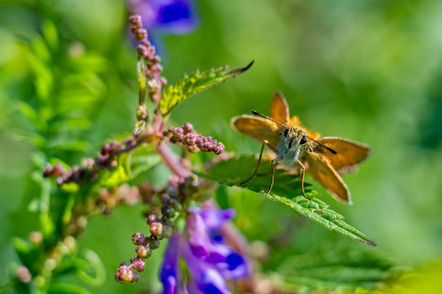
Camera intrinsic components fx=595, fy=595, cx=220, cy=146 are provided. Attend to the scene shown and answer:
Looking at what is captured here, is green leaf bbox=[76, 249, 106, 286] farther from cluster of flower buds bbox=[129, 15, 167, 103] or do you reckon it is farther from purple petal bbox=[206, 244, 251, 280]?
cluster of flower buds bbox=[129, 15, 167, 103]

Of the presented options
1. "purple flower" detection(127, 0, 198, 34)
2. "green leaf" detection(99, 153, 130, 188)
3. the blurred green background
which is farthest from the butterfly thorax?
"purple flower" detection(127, 0, 198, 34)

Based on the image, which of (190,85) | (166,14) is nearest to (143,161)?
(190,85)

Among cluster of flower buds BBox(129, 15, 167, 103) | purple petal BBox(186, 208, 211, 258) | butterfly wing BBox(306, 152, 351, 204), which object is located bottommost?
purple petal BBox(186, 208, 211, 258)

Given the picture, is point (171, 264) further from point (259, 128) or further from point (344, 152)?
point (344, 152)

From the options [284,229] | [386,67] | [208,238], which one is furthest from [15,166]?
[386,67]

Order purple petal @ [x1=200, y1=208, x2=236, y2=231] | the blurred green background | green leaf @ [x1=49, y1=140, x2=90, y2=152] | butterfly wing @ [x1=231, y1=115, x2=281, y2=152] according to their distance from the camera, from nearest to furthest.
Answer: butterfly wing @ [x1=231, y1=115, x2=281, y2=152], purple petal @ [x1=200, y1=208, x2=236, y2=231], green leaf @ [x1=49, y1=140, x2=90, y2=152], the blurred green background

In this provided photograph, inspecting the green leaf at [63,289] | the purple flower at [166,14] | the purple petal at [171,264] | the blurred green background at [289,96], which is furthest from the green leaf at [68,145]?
the purple flower at [166,14]

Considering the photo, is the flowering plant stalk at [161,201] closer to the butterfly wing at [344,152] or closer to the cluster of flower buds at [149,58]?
the cluster of flower buds at [149,58]
